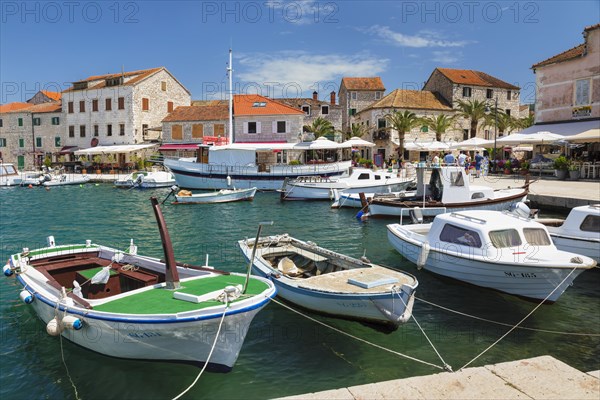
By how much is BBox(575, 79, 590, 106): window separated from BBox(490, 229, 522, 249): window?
93.2ft

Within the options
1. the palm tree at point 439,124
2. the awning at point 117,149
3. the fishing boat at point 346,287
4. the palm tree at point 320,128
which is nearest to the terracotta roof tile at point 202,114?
the awning at point 117,149

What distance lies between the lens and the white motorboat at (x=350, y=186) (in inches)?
1258

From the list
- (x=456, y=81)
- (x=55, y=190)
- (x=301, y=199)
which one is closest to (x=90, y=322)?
(x=301, y=199)

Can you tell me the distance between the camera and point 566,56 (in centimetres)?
3612

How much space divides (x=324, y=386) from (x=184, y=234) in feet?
48.7

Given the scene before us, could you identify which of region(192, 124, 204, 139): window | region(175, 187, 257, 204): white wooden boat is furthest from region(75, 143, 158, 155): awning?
region(175, 187, 257, 204): white wooden boat

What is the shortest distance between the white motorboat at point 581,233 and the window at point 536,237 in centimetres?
191

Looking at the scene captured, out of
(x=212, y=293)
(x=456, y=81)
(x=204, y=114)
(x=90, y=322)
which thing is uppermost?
(x=456, y=81)

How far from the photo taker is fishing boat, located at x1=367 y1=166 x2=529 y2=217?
2220 cm

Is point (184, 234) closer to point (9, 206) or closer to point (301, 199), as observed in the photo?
point (301, 199)

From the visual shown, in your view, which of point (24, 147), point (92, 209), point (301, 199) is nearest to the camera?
point (92, 209)

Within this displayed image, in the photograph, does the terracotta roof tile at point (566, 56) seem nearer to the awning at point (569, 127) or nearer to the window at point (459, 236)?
the awning at point (569, 127)

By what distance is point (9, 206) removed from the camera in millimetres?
31375

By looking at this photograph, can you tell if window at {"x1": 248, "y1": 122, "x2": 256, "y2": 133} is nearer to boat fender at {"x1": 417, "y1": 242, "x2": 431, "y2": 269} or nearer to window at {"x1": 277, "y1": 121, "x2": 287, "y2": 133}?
window at {"x1": 277, "y1": 121, "x2": 287, "y2": 133}
